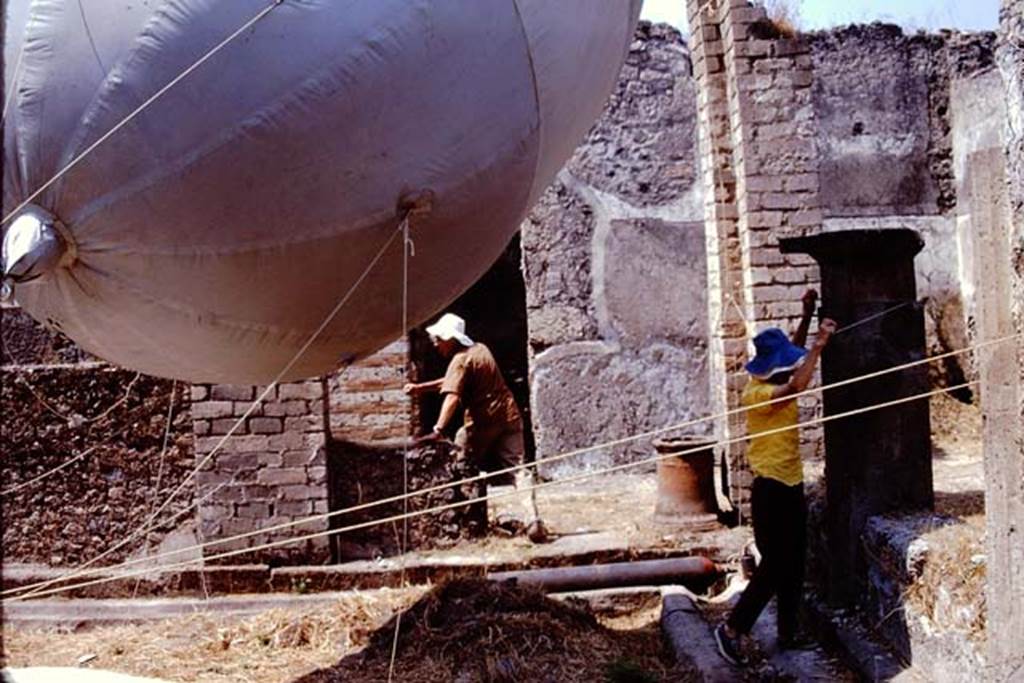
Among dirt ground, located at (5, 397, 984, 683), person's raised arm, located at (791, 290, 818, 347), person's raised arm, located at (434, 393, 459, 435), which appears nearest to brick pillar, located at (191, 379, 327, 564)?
dirt ground, located at (5, 397, 984, 683)

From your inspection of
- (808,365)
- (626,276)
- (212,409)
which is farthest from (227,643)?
(626,276)

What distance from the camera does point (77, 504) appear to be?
622 centimetres

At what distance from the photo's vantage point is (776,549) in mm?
4586

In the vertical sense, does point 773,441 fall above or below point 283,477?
above

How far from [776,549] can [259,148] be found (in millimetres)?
3000

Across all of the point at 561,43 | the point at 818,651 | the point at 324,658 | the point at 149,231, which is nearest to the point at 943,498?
the point at 818,651

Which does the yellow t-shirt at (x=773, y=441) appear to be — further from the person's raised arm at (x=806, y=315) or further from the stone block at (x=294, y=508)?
the stone block at (x=294, y=508)

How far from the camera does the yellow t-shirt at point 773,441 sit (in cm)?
458

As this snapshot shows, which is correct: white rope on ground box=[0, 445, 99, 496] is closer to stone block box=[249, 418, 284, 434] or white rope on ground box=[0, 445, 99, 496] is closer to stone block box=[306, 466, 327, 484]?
stone block box=[249, 418, 284, 434]

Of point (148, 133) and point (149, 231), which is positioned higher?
point (148, 133)

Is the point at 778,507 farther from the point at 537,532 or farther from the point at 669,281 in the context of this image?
the point at 669,281

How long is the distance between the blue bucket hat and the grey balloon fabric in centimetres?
201

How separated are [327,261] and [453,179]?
40 centimetres

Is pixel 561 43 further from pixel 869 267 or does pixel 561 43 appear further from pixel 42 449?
pixel 42 449
